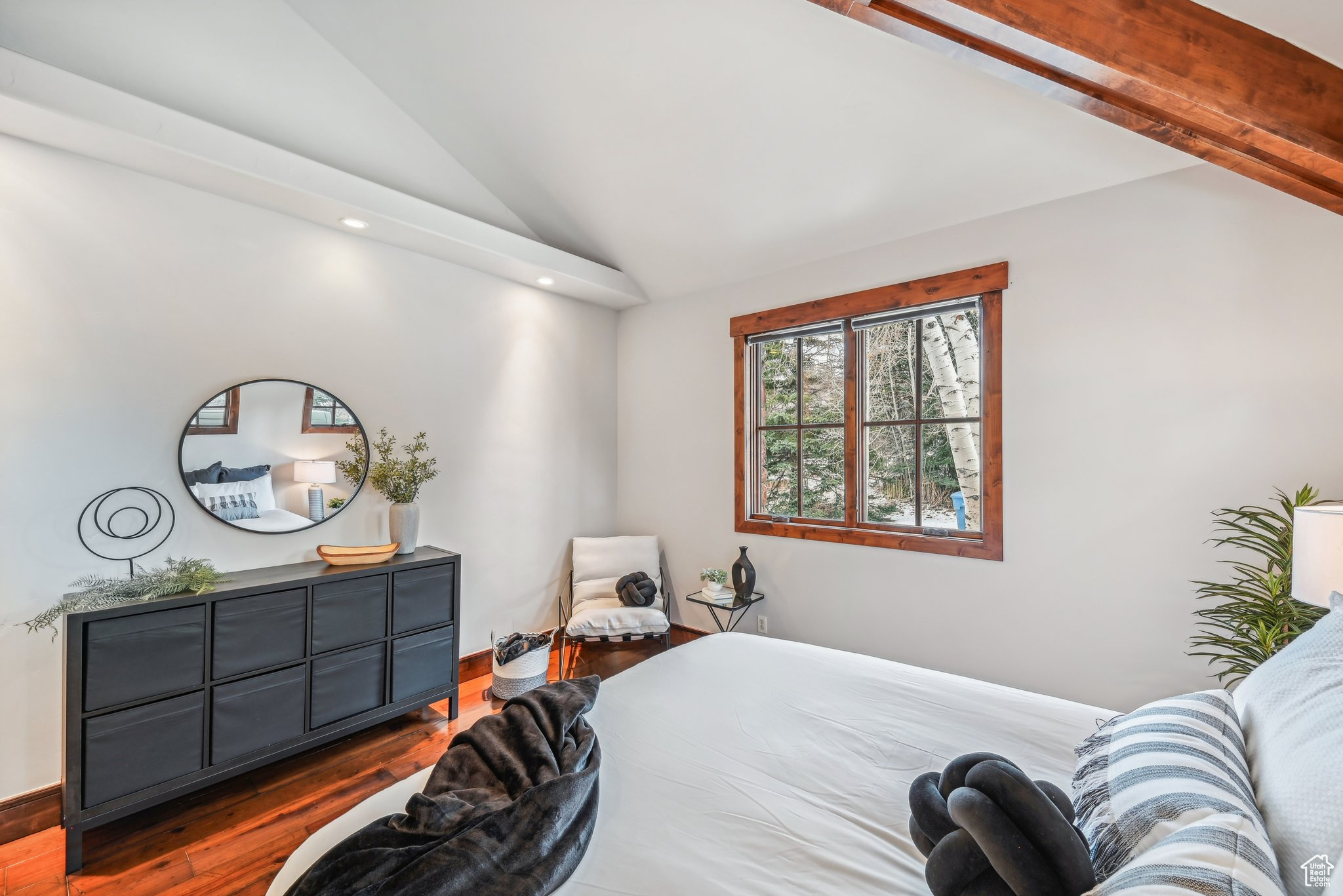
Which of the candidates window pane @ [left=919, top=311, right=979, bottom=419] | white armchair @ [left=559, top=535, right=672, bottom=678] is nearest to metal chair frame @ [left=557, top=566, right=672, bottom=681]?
white armchair @ [left=559, top=535, right=672, bottom=678]

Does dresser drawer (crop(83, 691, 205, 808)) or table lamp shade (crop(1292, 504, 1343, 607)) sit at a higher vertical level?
table lamp shade (crop(1292, 504, 1343, 607))

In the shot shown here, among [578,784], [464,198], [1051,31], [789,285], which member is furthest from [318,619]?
[1051,31]

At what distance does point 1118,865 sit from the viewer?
861 mm

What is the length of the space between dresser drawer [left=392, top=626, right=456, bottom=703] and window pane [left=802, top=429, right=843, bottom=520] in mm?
2138

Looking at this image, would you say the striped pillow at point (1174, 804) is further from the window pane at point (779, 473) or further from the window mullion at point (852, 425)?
the window pane at point (779, 473)

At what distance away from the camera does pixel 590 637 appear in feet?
10.8

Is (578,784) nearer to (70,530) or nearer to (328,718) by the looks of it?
(328,718)

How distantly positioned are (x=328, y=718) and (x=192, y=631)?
68cm

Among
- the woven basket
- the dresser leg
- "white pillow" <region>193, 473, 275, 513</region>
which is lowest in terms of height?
the dresser leg

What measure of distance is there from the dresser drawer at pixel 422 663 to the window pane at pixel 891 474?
2.37 meters

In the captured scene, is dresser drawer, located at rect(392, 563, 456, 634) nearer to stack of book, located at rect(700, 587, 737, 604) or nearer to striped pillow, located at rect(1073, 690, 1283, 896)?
stack of book, located at rect(700, 587, 737, 604)

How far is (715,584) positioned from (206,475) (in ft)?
8.55

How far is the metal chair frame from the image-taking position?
3.32 m

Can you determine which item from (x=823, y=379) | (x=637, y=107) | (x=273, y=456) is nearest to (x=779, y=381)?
(x=823, y=379)
